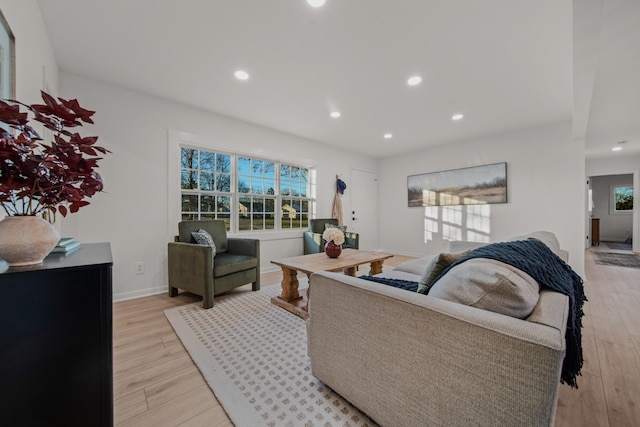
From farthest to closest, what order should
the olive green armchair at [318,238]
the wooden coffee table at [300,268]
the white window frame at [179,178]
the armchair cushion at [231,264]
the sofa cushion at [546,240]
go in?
the olive green armchair at [318,238], the white window frame at [179,178], the armchair cushion at [231,264], the wooden coffee table at [300,268], the sofa cushion at [546,240]

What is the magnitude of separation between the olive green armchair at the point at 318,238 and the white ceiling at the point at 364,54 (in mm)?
1811

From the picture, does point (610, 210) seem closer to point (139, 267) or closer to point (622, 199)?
point (622, 199)

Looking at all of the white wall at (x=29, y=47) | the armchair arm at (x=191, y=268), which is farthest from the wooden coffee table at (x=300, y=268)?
the white wall at (x=29, y=47)

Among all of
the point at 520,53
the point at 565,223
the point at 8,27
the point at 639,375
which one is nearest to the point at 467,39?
the point at 520,53

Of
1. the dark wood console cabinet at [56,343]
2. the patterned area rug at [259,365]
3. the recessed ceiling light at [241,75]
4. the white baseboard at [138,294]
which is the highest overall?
the recessed ceiling light at [241,75]

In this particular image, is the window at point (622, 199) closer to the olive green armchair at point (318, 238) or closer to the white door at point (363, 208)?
the white door at point (363, 208)

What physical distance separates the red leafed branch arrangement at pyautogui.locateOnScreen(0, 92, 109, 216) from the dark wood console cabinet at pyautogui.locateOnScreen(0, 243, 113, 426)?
0.77ft

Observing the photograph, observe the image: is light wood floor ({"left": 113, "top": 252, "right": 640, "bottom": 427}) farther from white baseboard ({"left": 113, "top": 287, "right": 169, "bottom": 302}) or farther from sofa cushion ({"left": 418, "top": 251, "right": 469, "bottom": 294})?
sofa cushion ({"left": 418, "top": 251, "right": 469, "bottom": 294})

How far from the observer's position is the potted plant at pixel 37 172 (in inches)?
30.2

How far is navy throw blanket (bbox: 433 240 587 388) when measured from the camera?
0.88 metres

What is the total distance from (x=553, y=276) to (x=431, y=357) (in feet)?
1.97

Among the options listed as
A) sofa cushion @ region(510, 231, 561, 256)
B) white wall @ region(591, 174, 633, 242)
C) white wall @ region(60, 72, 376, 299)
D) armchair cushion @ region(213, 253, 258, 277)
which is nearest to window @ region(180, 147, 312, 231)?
white wall @ region(60, 72, 376, 299)

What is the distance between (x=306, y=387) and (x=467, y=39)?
9.05ft

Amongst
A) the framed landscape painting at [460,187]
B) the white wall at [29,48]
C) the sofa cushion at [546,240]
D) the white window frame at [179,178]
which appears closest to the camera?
the white wall at [29,48]
